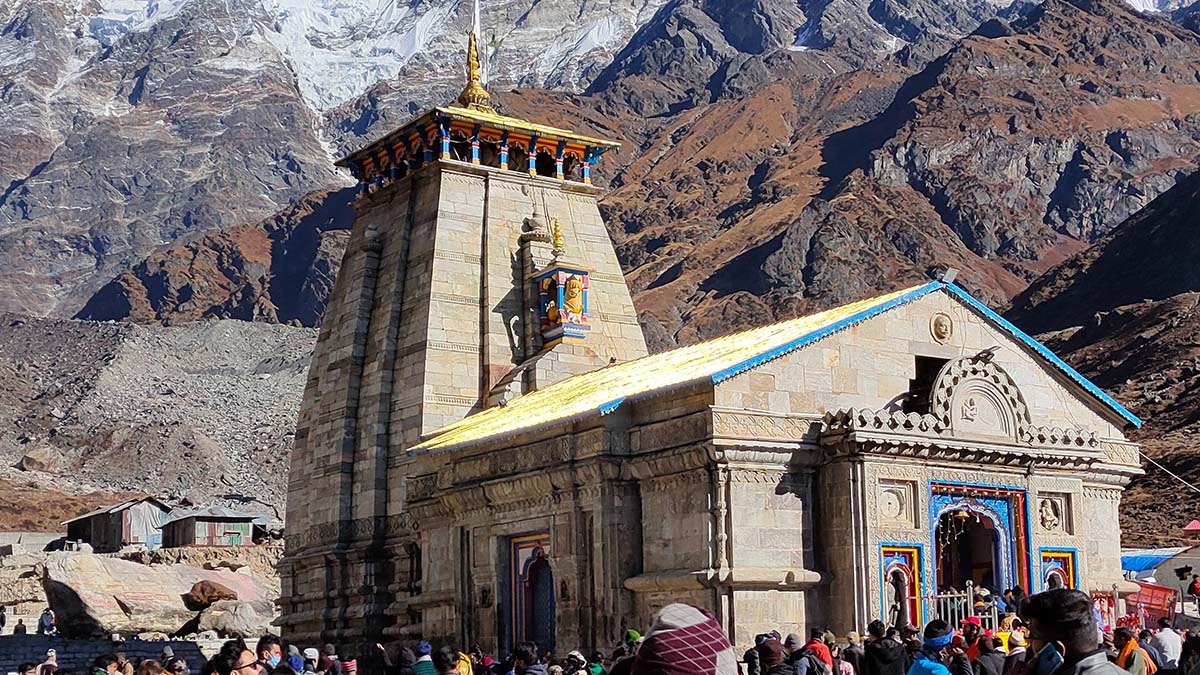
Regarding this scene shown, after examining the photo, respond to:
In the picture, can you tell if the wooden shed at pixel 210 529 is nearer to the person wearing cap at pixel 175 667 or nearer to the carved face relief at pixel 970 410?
the carved face relief at pixel 970 410

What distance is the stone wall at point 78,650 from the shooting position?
125 feet

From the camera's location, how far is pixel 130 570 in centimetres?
4981

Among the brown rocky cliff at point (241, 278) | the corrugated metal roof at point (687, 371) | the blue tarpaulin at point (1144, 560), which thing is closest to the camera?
the corrugated metal roof at point (687, 371)

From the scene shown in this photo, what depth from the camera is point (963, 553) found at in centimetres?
2834

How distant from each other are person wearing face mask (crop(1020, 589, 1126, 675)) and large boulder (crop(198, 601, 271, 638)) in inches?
1580

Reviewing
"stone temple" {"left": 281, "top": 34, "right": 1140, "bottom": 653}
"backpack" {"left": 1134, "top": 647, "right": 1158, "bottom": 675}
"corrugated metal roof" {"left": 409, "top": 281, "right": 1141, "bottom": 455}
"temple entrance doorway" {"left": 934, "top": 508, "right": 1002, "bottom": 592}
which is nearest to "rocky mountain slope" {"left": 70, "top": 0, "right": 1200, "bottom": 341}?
"stone temple" {"left": 281, "top": 34, "right": 1140, "bottom": 653}

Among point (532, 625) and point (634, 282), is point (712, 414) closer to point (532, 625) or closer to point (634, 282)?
point (532, 625)

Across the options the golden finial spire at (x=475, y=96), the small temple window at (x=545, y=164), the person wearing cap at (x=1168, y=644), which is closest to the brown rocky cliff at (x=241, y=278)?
the golden finial spire at (x=475, y=96)

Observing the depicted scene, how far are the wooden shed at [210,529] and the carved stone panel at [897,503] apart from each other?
53539 mm

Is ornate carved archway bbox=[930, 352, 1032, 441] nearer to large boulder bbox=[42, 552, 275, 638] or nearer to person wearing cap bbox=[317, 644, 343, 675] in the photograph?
person wearing cap bbox=[317, 644, 343, 675]

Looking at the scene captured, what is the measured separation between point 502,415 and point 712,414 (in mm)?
7573

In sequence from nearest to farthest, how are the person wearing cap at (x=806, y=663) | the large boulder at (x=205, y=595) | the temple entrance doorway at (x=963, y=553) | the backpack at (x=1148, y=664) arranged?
the backpack at (x=1148, y=664) < the person wearing cap at (x=806, y=663) < the temple entrance doorway at (x=963, y=553) < the large boulder at (x=205, y=595)

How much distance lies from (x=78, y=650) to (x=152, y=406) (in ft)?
275

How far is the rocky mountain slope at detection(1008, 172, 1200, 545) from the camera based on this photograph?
212ft
